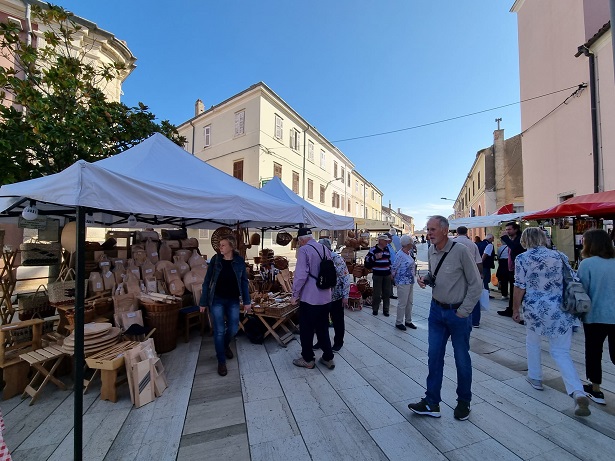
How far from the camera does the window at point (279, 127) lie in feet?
60.4

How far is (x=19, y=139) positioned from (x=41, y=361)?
409cm

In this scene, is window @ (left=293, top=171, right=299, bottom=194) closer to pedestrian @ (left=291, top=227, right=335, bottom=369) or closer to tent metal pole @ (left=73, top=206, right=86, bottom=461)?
pedestrian @ (left=291, top=227, right=335, bottom=369)

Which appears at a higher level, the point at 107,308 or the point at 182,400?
the point at 107,308

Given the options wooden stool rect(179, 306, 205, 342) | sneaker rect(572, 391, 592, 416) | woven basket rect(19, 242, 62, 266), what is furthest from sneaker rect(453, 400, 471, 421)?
woven basket rect(19, 242, 62, 266)

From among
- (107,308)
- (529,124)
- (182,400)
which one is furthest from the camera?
(529,124)

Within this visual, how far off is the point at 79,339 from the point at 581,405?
4393 millimetres

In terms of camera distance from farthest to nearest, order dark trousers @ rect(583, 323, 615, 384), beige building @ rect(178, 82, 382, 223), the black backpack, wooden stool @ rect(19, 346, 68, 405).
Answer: beige building @ rect(178, 82, 382, 223) < the black backpack < wooden stool @ rect(19, 346, 68, 405) < dark trousers @ rect(583, 323, 615, 384)

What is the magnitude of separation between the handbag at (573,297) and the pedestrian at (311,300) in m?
2.45

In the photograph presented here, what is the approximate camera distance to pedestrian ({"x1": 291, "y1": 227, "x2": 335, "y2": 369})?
3533 millimetres

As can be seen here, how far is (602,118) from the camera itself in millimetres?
7738

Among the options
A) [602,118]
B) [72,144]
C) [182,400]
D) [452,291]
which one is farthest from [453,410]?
[602,118]

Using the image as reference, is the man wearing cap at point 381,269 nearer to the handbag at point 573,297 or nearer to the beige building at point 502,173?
the handbag at point 573,297

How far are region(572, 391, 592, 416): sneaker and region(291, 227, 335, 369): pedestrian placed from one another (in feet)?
7.92

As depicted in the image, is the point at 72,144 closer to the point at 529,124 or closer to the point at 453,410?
the point at 453,410
